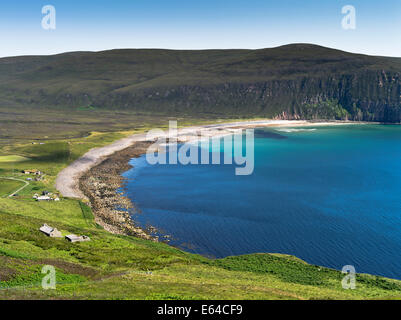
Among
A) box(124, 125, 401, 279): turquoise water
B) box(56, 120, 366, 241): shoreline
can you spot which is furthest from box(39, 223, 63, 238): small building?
box(124, 125, 401, 279): turquoise water

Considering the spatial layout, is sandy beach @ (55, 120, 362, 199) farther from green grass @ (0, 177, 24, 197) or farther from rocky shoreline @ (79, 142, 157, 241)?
green grass @ (0, 177, 24, 197)

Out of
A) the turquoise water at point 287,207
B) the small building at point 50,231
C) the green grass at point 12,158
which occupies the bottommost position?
the turquoise water at point 287,207

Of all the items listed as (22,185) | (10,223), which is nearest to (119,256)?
(10,223)

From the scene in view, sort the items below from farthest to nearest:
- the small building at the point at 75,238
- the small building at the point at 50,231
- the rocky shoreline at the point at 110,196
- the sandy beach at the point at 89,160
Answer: the sandy beach at the point at 89,160 < the rocky shoreline at the point at 110,196 < the small building at the point at 50,231 < the small building at the point at 75,238

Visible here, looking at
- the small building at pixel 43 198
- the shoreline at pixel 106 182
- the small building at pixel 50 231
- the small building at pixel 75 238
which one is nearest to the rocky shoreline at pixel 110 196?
the shoreline at pixel 106 182

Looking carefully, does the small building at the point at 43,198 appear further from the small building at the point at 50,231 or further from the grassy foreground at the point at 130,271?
the small building at the point at 50,231
